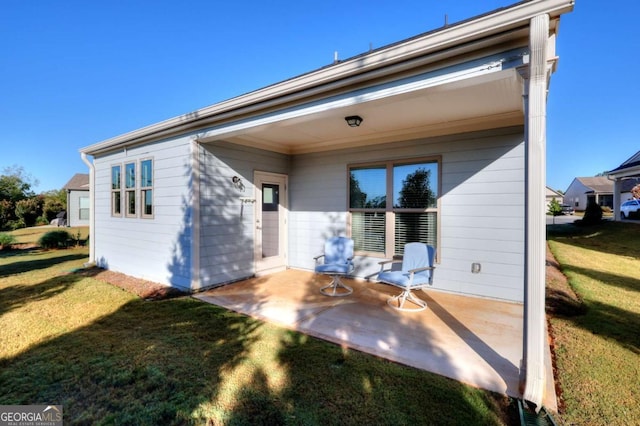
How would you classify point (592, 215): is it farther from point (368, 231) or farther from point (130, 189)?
point (130, 189)

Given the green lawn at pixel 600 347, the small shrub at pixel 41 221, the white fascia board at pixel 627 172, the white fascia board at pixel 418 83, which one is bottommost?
the green lawn at pixel 600 347

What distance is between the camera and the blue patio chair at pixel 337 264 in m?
4.83

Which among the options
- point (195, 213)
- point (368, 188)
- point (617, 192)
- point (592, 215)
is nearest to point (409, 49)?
point (368, 188)

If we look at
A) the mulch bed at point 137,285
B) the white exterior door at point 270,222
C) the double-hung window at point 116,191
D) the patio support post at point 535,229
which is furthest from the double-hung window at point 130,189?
the patio support post at point 535,229

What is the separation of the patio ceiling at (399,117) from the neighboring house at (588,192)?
123ft

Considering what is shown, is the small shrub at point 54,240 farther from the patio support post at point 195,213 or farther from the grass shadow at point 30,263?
the patio support post at point 195,213

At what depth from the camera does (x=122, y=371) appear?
2.52 metres

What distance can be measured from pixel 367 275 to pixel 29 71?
577 inches

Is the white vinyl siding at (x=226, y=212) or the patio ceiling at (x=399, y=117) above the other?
the patio ceiling at (x=399, y=117)

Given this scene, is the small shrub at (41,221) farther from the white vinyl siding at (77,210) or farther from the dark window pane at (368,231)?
the dark window pane at (368,231)

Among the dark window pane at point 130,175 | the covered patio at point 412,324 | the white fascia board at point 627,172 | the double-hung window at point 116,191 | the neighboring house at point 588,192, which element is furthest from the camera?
the neighboring house at point 588,192

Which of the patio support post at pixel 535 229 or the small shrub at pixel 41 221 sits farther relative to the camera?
the small shrub at pixel 41 221

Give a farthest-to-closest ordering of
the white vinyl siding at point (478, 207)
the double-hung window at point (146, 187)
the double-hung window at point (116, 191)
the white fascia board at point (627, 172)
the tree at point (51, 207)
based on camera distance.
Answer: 1. the tree at point (51, 207)
2. the white fascia board at point (627, 172)
3. the double-hung window at point (116, 191)
4. the double-hung window at point (146, 187)
5. the white vinyl siding at point (478, 207)

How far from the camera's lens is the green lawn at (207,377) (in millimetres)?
1965
